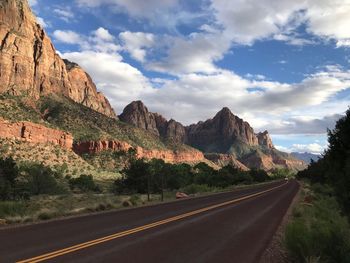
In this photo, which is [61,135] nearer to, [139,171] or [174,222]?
[139,171]

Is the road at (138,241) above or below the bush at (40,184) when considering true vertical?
below

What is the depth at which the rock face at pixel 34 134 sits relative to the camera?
91.8m

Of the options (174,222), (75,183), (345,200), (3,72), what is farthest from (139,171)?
(3,72)

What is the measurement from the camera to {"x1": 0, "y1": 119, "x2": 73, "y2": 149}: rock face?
91812 millimetres

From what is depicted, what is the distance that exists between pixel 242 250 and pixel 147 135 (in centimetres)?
14709

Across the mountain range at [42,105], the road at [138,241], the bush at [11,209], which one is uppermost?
the mountain range at [42,105]

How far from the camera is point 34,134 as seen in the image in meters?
96.2

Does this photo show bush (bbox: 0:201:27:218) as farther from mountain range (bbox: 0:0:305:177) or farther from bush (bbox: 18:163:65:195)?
mountain range (bbox: 0:0:305:177)

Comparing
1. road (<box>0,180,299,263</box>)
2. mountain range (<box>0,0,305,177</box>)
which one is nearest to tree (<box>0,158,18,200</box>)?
road (<box>0,180,299,263</box>)

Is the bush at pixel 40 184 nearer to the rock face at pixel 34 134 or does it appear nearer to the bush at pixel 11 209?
the rock face at pixel 34 134

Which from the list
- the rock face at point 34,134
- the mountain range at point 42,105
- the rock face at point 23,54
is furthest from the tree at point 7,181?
the rock face at point 23,54

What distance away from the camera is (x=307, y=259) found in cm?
974

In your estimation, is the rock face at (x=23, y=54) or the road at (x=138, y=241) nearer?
the road at (x=138, y=241)

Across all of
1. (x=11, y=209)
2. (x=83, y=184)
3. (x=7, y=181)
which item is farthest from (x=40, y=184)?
(x=11, y=209)
